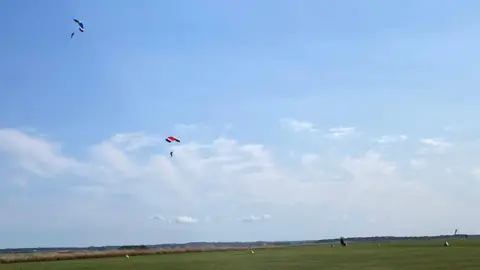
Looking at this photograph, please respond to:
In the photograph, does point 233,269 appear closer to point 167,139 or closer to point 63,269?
point 167,139

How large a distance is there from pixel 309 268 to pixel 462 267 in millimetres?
7909

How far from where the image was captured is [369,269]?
31.4 meters

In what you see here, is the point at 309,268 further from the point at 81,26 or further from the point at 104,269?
the point at 81,26

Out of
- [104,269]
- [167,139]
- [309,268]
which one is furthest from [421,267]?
[104,269]

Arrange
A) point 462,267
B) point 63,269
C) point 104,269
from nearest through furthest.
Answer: point 462,267
point 104,269
point 63,269

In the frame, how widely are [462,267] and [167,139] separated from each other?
1758 cm

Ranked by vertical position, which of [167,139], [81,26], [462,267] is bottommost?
[462,267]

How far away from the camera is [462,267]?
30.0 m

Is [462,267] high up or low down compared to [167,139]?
down

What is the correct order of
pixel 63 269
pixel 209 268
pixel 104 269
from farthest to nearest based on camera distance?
pixel 63 269
pixel 104 269
pixel 209 268

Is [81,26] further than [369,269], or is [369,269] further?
[81,26]

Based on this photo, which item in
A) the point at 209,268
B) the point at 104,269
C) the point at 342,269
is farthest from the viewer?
the point at 104,269

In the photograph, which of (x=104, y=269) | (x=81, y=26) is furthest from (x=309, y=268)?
(x=81, y=26)

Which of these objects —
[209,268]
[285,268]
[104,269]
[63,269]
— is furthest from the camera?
[63,269]
